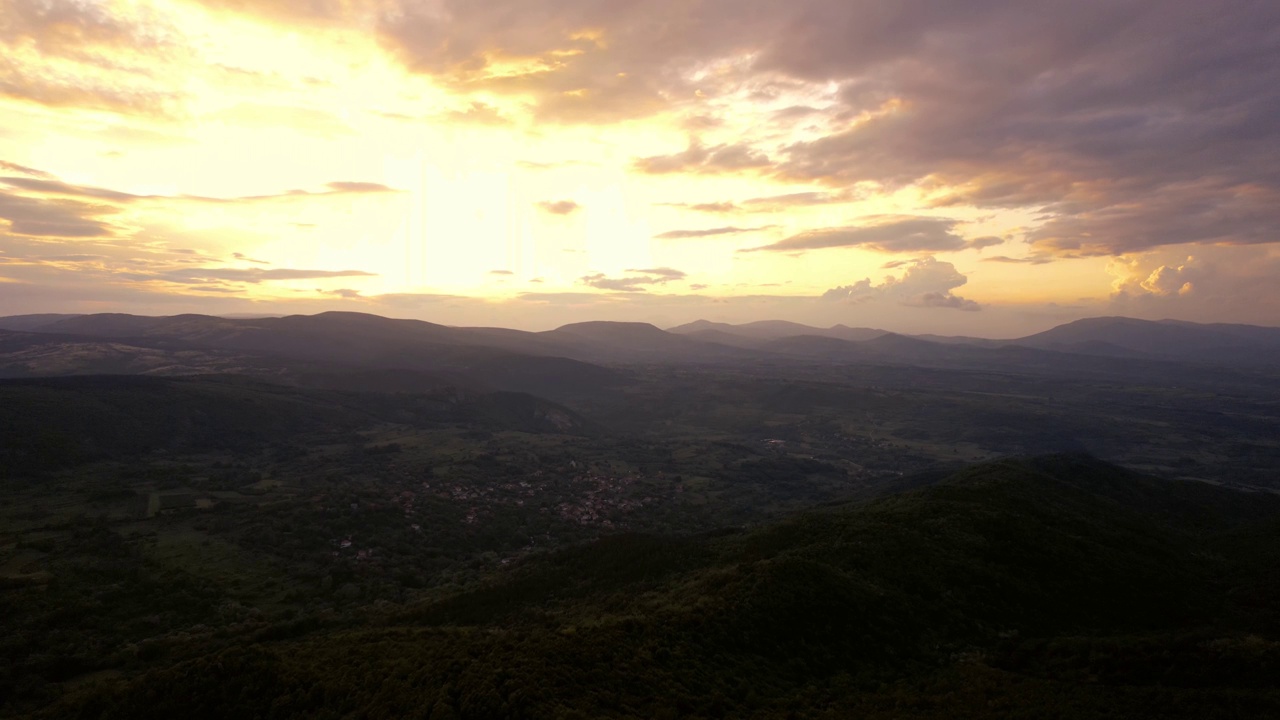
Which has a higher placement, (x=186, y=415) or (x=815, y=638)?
(x=815, y=638)

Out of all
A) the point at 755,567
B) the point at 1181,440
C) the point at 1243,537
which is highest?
the point at 755,567

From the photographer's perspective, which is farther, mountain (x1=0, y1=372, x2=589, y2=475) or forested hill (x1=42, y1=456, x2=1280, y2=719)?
mountain (x1=0, y1=372, x2=589, y2=475)

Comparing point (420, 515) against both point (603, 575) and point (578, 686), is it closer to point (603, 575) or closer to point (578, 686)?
point (603, 575)

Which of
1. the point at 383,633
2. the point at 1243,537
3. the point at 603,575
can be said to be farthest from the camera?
the point at 1243,537

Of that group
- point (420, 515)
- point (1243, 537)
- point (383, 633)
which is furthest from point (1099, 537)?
point (420, 515)

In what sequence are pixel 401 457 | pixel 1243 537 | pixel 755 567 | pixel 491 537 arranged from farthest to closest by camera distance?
1. pixel 401 457
2. pixel 491 537
3. pixel 1243 537
4. pixel 755 567

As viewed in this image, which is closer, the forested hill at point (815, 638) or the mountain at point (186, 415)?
the forested hill at point (815, 638)

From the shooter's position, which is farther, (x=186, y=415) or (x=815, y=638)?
(x=186, y=415)

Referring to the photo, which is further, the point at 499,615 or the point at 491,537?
the point at 491,537
